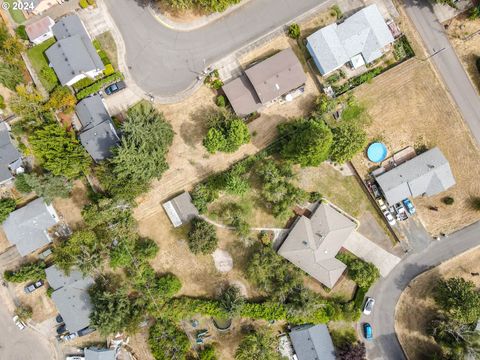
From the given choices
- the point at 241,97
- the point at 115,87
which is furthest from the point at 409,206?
the point at 115,87

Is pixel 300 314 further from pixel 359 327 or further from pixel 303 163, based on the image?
pixel 303 163

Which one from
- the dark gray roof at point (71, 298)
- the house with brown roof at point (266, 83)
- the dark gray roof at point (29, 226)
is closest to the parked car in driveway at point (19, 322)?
the dark gray roof at point (71, 298)

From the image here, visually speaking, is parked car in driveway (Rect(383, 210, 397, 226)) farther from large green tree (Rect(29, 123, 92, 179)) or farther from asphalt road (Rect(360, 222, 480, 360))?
large green tree (Rect(29, 123, 92, 179))

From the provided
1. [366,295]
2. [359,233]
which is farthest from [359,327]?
[359,233]

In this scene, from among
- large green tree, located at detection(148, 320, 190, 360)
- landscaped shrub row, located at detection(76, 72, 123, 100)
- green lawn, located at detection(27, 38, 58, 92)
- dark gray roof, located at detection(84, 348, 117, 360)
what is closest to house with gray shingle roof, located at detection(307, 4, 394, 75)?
landscaped shrub row, located at detection(76, 72, 123, 100)

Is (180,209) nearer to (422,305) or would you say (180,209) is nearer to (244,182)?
(244,182)
